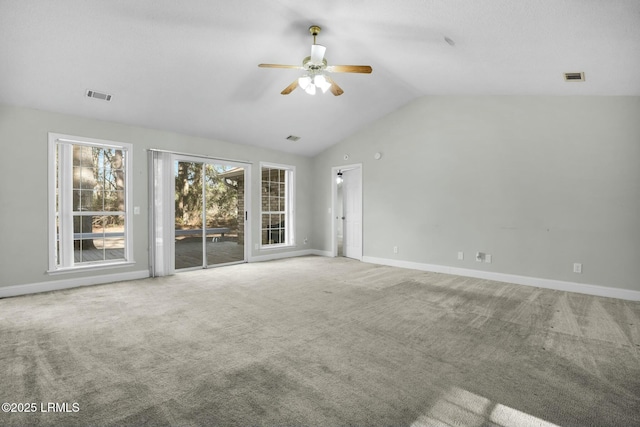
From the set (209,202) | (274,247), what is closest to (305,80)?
(274,247)

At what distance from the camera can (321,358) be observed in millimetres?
2395

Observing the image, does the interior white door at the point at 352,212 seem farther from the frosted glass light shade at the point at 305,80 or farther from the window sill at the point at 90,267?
the window sill at the point at 90,267

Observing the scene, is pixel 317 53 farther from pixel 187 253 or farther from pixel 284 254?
pixel 187 253

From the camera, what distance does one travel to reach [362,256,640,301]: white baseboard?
13.4 ft

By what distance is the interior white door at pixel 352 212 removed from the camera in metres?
7.00

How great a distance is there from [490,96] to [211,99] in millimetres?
4417

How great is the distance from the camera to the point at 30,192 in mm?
Result: 4223

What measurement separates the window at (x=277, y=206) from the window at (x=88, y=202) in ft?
8.83

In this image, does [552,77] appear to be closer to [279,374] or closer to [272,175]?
[279,374]

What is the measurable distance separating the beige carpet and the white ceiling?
2660 millimetres

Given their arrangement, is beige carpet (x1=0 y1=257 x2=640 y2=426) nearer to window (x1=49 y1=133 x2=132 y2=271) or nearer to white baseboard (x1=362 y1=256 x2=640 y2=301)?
white baseboard (x1=362 y1=256 x2=640 y2=301)

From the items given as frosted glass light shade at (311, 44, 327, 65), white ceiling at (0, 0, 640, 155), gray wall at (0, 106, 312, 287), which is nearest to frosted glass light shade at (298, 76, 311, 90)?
frosted glass light shade at (311, 44, 327, 65)

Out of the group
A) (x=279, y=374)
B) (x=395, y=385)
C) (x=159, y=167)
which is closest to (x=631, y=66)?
(x=395, y=385)

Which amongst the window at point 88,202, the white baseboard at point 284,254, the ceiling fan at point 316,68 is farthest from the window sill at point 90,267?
the ceiling fan at point 316,68
